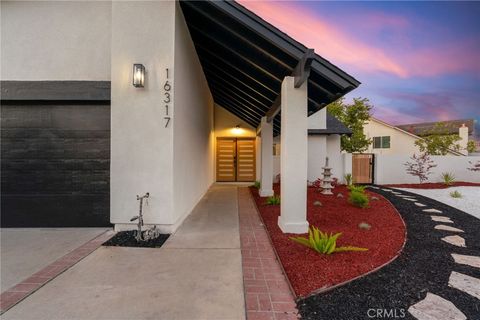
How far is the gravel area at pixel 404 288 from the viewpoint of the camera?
2180mm

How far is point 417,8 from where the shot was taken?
9820 millimetres

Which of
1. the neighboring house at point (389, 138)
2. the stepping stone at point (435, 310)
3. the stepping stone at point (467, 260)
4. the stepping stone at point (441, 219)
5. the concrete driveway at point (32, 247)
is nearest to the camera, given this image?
the stepping stone at point (435, 310)

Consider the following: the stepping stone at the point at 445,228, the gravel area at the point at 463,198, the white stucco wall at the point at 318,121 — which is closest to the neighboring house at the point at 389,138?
the white stucco wall at the point at 318,121

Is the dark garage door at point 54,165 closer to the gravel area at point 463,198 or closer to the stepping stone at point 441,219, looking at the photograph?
the stepping stone at point 441,219

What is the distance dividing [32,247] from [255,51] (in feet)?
16.1

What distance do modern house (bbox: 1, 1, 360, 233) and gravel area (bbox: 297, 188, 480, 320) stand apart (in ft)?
5.46

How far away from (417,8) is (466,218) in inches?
355

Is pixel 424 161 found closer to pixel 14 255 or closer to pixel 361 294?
pixel 361 294

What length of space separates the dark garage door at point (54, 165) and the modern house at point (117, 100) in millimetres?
20

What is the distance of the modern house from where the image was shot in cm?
429

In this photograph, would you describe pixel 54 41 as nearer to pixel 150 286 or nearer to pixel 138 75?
pixel 138 75

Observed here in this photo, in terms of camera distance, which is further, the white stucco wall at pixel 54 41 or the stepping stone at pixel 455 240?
the white stucco wall at pixel 54 41

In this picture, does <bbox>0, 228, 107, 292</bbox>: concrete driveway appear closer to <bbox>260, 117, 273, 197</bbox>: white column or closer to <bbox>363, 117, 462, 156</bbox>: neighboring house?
<bbox>260, 117, 273, 197</bbox>: white column

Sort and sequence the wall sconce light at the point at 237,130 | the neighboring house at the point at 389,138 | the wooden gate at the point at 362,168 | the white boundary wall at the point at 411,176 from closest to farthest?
1. the white boundary wall at the point at 411,176
2. the wooden gate at the point at 362,168
3. the wall sconce light at the point at 237,130
4. the neighboring house at the point at 389,138
